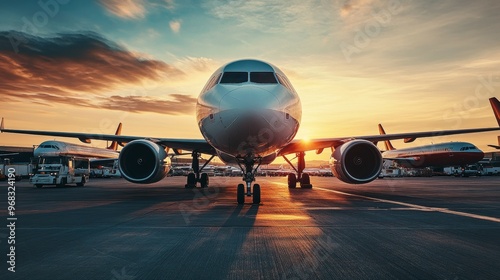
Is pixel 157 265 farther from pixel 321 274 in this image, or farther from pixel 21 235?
pixel 21 235

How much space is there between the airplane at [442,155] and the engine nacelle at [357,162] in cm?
3878

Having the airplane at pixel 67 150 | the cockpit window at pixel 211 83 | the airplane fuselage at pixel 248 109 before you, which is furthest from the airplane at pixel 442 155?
the cockpit window at pixel 211 83


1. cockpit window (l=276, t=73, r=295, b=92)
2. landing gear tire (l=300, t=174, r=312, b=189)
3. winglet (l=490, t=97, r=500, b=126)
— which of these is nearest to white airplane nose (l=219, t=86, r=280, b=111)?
cockpit window (l=276, t=73, r=295, b=92)

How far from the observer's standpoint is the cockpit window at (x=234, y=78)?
11.3 metres

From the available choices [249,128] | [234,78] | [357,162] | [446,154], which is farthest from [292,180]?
[446,154]

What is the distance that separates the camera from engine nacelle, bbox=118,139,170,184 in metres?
13.9

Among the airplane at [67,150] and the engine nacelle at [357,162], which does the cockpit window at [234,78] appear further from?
the airplane at [67,150]

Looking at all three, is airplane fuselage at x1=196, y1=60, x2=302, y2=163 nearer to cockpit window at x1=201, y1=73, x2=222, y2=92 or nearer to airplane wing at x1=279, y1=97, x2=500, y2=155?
cockpit window at x1=201, y1=73, x2=222, y2=92

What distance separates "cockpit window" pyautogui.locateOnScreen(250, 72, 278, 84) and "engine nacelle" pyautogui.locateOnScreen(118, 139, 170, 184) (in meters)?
4.76

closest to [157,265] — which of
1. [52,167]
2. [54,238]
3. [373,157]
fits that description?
[54,238]

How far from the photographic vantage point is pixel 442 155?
4966 centimetres

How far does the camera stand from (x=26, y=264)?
472 centimetres

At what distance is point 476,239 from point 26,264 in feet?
20.4

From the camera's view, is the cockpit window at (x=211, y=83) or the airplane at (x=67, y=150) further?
the airplane at (x=67, y=150)
